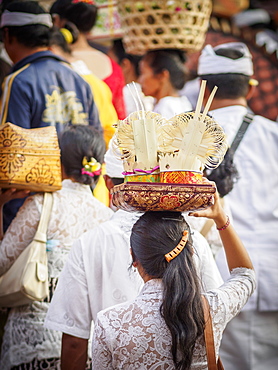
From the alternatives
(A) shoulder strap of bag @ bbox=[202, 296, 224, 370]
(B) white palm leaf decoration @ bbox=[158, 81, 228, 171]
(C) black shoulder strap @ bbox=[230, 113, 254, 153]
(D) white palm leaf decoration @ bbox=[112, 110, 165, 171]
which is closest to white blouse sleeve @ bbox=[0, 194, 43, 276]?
(D) white palm leaf decoration @ bbox=[112, 110, 165, 171]

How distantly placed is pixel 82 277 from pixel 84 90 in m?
1.80

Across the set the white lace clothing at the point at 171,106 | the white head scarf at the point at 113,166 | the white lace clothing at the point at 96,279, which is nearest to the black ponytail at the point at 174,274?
the white lace clothing at the point at 96,279

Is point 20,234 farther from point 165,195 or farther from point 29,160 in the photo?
point 165,195

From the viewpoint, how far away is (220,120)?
146 inches

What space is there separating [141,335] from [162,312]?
4.1 inches

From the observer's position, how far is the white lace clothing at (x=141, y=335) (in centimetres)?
202

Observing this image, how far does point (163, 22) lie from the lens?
16.1 ft

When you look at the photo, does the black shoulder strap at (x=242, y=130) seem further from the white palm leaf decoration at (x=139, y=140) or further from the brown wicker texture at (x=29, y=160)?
the white palm leaf decoration at (x=139, y=140)

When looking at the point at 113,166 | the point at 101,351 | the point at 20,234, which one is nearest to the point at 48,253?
the point at 20,234

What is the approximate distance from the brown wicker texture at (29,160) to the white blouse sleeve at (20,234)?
0.34ft

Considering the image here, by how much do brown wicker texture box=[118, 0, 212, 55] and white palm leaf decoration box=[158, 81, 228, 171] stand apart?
2928 millimetres

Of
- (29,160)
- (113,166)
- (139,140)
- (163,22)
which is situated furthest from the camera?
(163,22)

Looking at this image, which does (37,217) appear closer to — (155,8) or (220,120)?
(220,120)

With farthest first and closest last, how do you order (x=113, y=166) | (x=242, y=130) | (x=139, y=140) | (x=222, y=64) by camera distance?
1. (x=222, y=64)
2. (x=242, y=130)
3. (x=113, y=166)
4. (x=139, y=140)
